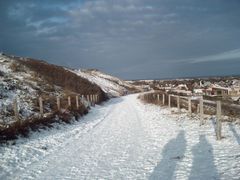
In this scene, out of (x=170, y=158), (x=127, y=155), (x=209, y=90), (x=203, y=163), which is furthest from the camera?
(x=209, y=90)

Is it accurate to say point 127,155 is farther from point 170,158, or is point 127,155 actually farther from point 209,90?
point 209,90

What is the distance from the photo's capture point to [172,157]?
9.45m

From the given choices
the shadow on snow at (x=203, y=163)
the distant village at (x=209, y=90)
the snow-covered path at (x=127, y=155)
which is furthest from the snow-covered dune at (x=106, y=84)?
the shadow on snow at (x=203, y=163)

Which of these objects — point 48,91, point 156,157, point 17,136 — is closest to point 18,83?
point 48,91

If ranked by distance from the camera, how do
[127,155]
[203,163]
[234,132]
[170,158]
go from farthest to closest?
[234,132], [127,155], [170,158], [203,163]

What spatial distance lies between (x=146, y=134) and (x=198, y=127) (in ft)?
8.74

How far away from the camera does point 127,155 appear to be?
32.9 ft

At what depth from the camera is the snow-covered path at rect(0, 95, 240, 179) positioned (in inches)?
313

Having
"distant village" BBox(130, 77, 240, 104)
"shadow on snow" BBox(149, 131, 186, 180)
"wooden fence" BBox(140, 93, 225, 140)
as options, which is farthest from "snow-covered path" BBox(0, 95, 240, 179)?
"distant village" BBox(130, 77, 240, 104)

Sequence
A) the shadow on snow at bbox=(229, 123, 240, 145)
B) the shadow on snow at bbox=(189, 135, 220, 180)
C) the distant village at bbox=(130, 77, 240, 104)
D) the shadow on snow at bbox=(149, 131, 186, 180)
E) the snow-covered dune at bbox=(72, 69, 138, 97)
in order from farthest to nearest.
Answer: the snow-covered dune at bbox=(72, 69, 138, 97)
the distant village at bbox=(130, 77, 240, 104)
the shadow on snow at bbox=(229, 123, 240, 145)
the shadow on snow at bbox=(149, 131, 186, 180)
the shadow on snow at bbox=(189, 135, 220, 180)

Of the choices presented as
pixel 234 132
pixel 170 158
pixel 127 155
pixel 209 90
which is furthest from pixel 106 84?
pixel 170 158

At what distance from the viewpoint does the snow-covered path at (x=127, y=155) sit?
795 centimetres

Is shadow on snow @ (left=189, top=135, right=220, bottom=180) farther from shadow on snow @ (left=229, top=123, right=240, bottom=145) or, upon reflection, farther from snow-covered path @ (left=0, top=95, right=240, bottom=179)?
shadow on snow @ (left=229, top=123, right=240, bottom=145)

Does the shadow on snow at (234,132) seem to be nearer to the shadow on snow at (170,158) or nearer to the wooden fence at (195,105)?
the wooden fence at (195,105)
